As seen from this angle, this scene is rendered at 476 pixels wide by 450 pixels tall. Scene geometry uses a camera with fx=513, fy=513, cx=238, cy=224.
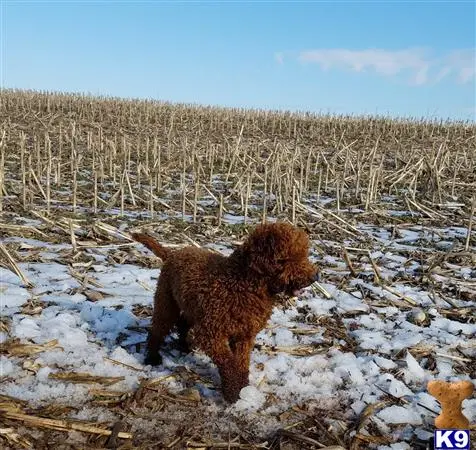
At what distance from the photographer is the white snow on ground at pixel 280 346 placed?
3471 mm

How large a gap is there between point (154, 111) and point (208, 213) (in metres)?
16.8

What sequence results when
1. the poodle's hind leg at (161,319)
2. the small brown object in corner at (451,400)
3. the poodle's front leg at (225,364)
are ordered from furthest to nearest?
the poodle's hind leg at (161,319) → the poodle's front leg at (225,364) → the small brown object in corner at (451,400)

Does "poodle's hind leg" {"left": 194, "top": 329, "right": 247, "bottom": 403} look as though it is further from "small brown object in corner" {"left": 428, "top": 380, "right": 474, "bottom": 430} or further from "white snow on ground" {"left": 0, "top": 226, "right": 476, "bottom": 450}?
"small brown object in corner" {"left": 428, "top": 380, "right": 474, "bottom": 430}

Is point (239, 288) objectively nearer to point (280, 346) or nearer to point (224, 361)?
point (224, 361)

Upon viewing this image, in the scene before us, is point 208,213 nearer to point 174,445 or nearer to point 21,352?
point 21,352

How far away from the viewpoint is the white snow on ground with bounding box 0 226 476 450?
3471 mm

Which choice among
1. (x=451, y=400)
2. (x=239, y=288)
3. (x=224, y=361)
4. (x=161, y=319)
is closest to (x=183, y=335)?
(x=161, y=319)

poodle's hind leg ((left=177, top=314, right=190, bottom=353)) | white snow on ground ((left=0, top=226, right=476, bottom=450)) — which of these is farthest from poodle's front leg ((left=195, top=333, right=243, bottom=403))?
poodle's hind leg ((left=177, top=314, right=190, bottom=353))

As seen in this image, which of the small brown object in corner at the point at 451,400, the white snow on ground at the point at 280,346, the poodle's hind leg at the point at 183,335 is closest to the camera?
the small brown object in corner at the point at 451,400

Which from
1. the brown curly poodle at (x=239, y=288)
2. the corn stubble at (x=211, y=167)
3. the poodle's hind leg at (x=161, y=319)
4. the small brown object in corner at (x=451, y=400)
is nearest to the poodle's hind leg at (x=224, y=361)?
the brown curly poodle at (x=239, y=288)

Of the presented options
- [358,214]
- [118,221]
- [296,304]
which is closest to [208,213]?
[118,221]

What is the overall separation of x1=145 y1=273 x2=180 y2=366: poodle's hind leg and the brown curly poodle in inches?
7.5

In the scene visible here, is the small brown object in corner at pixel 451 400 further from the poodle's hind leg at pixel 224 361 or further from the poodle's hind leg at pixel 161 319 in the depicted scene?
the poodle's hind leg at pixel 161 319

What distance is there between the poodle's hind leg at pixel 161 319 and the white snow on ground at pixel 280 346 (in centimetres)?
11
